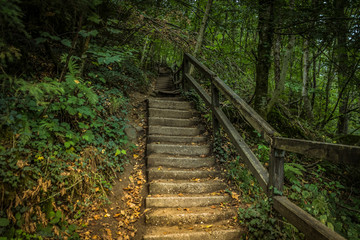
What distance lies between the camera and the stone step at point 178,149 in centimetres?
375

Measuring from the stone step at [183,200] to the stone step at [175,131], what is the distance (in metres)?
1.58

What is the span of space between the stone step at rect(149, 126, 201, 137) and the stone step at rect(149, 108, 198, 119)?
579 mm

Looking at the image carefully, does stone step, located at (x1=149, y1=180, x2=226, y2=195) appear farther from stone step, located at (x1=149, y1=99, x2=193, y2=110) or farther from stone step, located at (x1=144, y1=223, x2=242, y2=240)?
stone step, located at (x1=149, y1=99, x2=193, y2=110)

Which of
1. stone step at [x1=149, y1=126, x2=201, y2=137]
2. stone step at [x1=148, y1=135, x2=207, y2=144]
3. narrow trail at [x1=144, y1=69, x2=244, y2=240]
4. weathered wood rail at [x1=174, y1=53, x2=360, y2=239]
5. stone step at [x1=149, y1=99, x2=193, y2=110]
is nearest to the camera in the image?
weathered wood rail at [x1=174, y1=53, x2=360, y2=239]

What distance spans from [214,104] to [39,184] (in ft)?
10.7

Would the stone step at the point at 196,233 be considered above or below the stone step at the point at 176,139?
below

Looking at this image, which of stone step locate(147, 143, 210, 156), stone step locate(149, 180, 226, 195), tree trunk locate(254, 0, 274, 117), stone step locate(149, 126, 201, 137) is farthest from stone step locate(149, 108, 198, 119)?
stone step locate(149, 180, 226, 195)

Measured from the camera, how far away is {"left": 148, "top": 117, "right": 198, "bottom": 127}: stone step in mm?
4504

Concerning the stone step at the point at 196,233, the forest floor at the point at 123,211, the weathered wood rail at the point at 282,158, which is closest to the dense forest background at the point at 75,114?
the forest floor at the point at 123,211

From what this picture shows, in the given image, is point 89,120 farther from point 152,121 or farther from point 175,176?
point 175,176

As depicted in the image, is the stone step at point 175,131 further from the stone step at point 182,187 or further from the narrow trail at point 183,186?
the stone step at point 182,187

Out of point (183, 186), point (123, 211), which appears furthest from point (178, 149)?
point (123, 211)

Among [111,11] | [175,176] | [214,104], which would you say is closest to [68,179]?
[175,176]

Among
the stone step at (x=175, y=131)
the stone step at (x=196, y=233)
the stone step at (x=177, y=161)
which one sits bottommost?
the stone step at (x=196, y=233)
